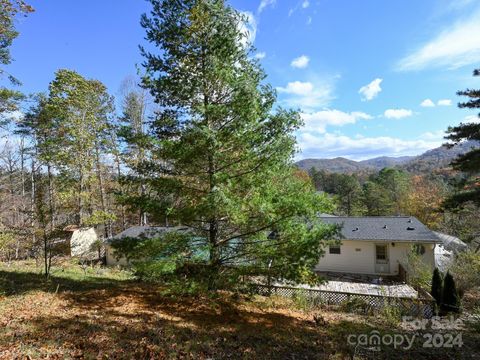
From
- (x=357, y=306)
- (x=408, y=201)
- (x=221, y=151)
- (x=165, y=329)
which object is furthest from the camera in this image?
(x=408, y=201)

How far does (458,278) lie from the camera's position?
13328mm

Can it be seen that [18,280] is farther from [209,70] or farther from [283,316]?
[209,70]

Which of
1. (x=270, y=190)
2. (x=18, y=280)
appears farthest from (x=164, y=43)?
(x=18, y=280)

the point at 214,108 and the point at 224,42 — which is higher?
the point at 224,42

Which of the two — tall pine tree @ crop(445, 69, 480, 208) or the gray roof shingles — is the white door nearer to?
the gray roof shingles

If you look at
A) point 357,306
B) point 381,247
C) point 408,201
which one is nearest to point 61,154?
point 357,306

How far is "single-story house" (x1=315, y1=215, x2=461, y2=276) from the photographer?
16.8 metres

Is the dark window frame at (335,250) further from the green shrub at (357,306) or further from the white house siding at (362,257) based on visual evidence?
the green shrub at (357,306)

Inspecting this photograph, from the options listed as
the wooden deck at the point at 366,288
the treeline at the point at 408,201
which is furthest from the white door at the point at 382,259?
the treeline at the point at 408,201

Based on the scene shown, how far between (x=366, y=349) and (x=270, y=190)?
3.74 m

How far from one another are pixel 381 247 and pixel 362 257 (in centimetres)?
135

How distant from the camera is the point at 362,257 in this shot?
Result: 18.1 metres

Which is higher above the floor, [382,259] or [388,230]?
[388,230]

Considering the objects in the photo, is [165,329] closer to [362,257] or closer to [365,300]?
[365,300]
